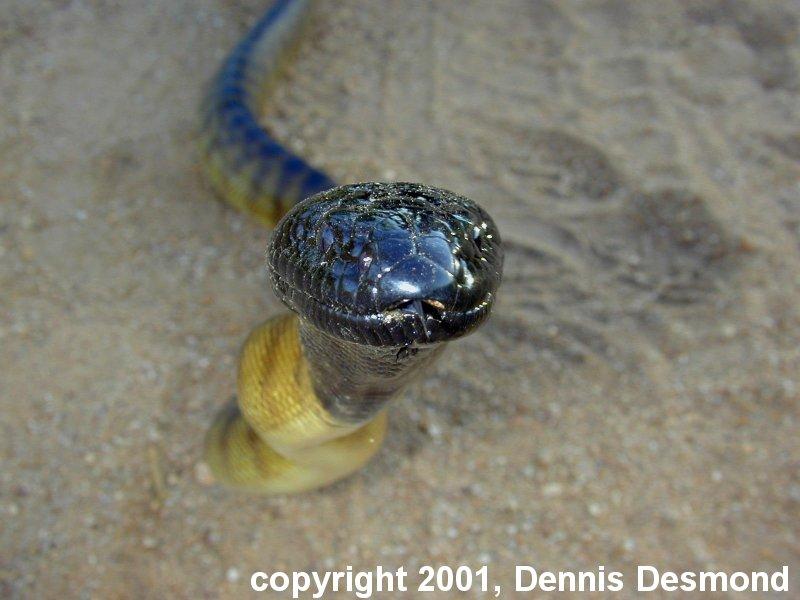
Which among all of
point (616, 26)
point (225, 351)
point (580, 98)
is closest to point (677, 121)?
point (580, 98)

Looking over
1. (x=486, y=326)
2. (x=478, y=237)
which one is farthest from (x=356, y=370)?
(x=486, y=326)

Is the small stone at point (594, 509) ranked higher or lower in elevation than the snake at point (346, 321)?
lower

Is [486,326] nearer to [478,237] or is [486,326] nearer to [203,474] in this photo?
[203,474]

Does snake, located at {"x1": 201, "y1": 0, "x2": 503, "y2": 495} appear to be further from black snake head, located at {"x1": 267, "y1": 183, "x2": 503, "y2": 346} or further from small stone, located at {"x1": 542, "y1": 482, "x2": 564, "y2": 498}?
small stone, located at {"x1": 542, "y1": 482, "x2": 564, "y2": 498}

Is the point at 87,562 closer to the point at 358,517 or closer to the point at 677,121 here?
the point at 358,517

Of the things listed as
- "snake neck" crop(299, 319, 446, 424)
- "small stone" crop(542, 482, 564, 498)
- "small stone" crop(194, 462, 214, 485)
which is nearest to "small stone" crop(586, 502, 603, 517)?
"small stone" crop(542, 482, 564, 498)

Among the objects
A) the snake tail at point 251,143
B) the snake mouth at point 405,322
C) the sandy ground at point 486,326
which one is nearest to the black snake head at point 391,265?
the snake mouth at point 405,322

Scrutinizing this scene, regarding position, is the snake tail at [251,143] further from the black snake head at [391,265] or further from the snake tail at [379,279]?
the black snake head at [391,265]
